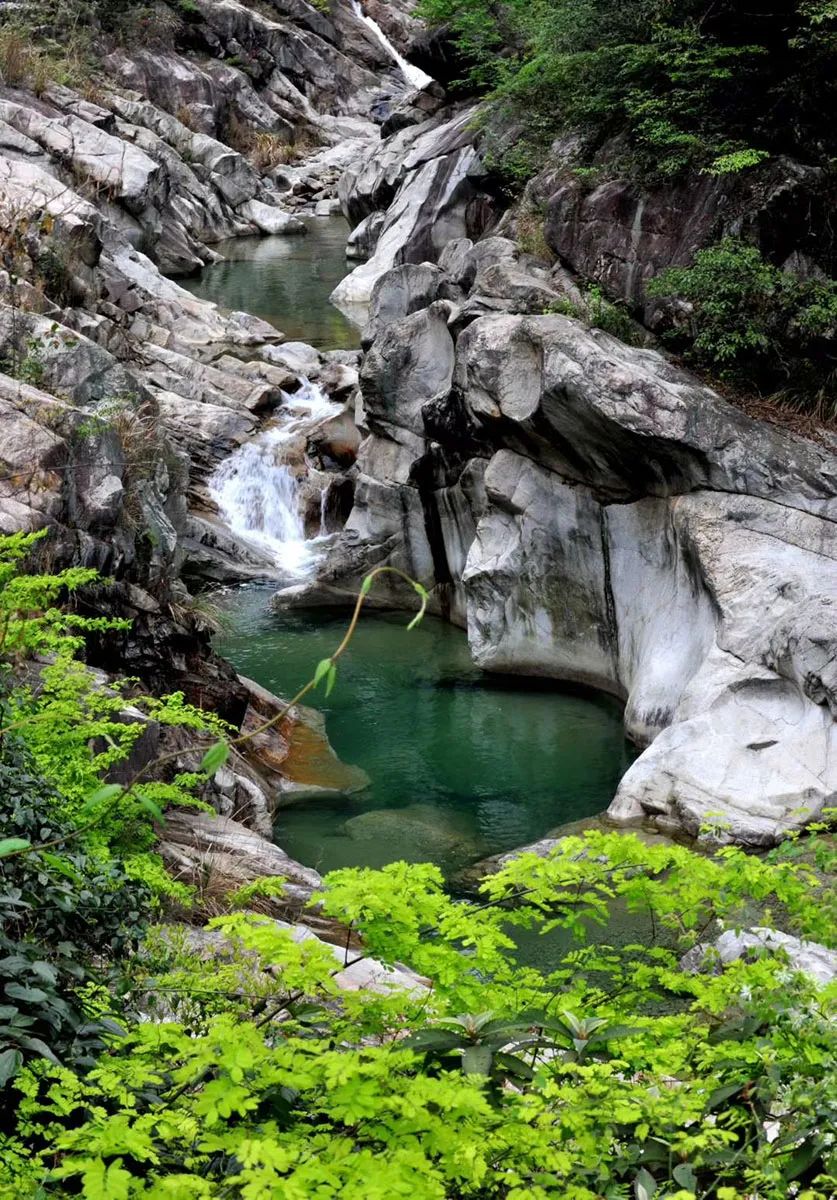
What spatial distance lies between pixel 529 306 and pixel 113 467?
6542 millimetres

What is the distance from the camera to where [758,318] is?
545 inches

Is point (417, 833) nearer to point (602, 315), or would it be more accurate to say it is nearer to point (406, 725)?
point (406, 725)

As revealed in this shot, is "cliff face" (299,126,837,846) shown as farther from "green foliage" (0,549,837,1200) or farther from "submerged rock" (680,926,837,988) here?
"green foliage" (0,549,837,1200)

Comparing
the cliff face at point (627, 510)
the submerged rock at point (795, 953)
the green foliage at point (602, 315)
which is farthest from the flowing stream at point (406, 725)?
the green foliage at point (602, 315)

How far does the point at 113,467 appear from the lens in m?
11.3

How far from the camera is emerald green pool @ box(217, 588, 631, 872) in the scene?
11766 mm

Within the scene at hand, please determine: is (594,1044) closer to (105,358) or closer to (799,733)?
(799,733)

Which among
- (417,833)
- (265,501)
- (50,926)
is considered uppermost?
(50,926)

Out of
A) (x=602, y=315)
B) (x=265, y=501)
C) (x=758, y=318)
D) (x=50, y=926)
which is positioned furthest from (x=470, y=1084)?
(x=265, y=501)

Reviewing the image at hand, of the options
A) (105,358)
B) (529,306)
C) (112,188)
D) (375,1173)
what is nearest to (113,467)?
(105,358)

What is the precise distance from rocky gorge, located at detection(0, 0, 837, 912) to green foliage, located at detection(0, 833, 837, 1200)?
1258mm

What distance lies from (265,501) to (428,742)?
7.32 metres

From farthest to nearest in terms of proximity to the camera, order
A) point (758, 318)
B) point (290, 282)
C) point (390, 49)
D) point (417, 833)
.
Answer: point (390, 49)
point (290, 282)
point (758, 318)
point (417, 833)

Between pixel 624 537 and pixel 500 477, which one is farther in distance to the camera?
pixel 500 477
